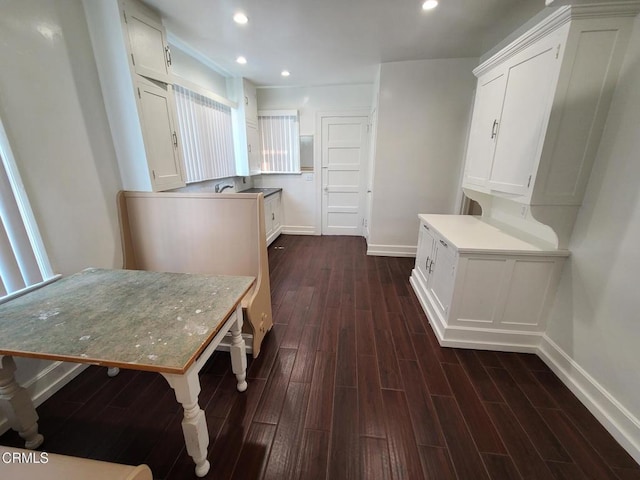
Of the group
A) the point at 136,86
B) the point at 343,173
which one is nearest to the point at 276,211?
the point at 343,173

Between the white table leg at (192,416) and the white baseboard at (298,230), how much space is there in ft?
13.2

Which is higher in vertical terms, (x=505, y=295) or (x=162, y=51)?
(x=162, y=51)

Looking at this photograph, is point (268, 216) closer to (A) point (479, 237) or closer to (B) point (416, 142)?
(B) point (416, 142)

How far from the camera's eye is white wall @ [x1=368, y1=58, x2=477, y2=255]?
3242 mm

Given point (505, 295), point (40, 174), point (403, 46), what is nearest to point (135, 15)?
point (40, 174)

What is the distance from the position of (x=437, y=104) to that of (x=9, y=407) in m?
4.55

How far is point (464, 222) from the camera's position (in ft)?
8.40

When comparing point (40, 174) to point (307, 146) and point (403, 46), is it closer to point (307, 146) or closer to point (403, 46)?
point (403, 46)

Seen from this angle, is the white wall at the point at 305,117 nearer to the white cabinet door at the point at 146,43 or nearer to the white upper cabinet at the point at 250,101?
the white upper cabinet at the point at 250,101

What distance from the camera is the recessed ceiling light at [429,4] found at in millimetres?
1965

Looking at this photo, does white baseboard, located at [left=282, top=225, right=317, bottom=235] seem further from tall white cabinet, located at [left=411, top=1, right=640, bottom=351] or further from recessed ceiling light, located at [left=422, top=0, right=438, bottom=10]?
recessed ceiling light, located at [left=422, top=0, right=438, bottom=10]

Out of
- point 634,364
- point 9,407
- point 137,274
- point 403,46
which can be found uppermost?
point 403,46

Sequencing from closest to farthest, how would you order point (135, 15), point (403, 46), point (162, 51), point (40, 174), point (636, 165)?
point (636, 165)
point (40, 174)
point (135, 15)
point (162, 51)
point (403, 46)

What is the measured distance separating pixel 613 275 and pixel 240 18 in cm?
325
